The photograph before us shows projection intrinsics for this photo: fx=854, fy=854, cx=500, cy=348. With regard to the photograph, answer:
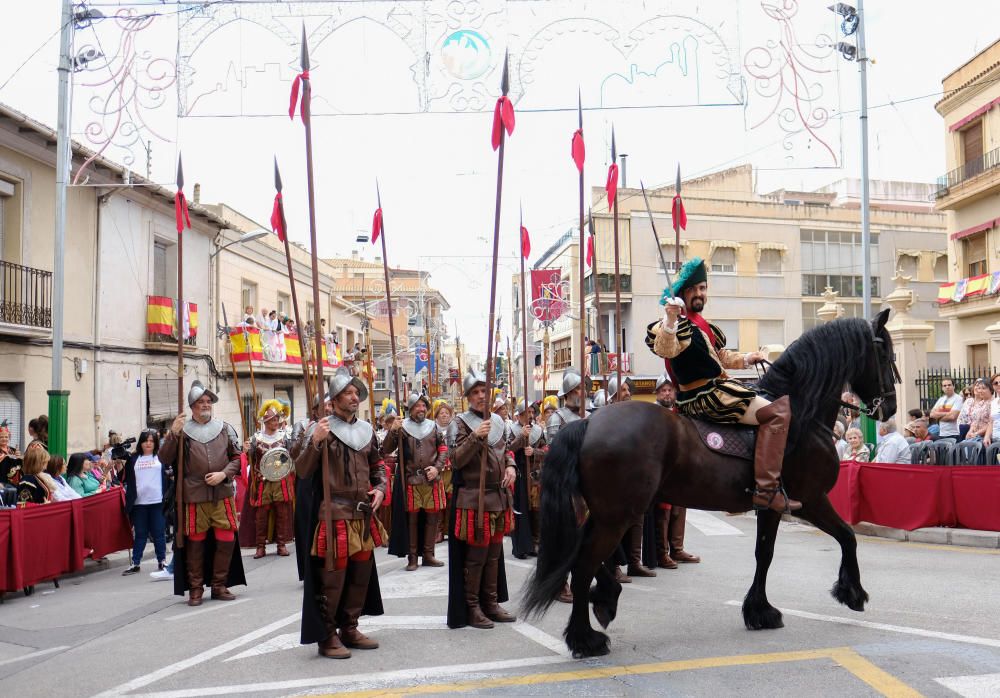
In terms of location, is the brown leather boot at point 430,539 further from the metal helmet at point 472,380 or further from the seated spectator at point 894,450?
the seated spectator at point 894,450

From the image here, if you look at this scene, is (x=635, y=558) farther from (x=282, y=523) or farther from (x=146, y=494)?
(x=146, y=494)

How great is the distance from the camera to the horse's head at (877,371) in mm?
6035

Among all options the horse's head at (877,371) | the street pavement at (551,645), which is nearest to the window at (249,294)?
the street pavement at (551,645)

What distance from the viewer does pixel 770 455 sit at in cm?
554

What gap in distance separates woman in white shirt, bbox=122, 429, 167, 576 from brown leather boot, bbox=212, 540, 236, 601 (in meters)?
2.17

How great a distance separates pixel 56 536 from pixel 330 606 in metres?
4.93

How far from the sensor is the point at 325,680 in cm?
482

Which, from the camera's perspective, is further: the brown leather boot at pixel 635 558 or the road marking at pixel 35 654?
the brown leather boot at pixel 635 558

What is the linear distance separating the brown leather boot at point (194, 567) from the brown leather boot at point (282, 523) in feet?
10.2

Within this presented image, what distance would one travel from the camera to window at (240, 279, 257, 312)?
A: 25906 mm

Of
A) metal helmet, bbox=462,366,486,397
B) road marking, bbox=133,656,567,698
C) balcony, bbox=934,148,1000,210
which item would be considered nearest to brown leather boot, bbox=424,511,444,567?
metal helmet, bbox=462,366,486,397

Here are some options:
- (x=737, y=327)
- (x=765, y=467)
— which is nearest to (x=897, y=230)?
(x=737, y=327)

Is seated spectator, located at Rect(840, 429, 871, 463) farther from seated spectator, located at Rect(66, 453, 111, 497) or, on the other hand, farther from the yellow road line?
seated spectator, located at Rect(66, 453, 111, 497)

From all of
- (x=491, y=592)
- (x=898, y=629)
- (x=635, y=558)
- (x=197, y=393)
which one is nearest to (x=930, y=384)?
(x=635, y=558)
